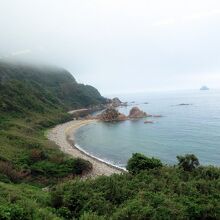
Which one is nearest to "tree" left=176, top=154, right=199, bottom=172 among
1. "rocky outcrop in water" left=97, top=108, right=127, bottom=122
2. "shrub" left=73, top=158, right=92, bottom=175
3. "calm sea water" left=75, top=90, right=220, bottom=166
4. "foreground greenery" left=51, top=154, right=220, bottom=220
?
"foreground greenery" left=51, top=154, right=220, bottom=220

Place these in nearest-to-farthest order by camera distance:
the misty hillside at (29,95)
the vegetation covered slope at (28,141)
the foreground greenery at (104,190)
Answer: the foreground greenery at (104,190)
the vegetation covered slope at (28,141)
the misty hillside at (29,95)

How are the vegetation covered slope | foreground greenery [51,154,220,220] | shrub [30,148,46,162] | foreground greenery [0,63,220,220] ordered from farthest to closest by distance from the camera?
shrub [30,148,46,162], the vegetation covered slope, foreground greenery [51,154,220,220], foreground greenery [0,63,220,220]

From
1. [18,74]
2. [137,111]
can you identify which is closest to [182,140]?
[137,111]

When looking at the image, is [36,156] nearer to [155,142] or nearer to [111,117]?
[155,142]

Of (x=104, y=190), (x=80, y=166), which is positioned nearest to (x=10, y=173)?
(x=80, y=166)

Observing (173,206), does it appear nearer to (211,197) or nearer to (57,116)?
(211,197)

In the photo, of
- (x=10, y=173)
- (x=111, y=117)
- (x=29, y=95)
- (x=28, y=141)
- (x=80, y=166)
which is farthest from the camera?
(x=111, y=117)

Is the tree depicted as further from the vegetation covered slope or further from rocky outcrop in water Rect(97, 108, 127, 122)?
rocky outcrop in water Rect(97, 108, 127, 122)

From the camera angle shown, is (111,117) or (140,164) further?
(111,117)

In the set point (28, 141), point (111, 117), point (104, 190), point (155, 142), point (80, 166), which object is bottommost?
point (155, 142)

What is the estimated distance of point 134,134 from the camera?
314 feet

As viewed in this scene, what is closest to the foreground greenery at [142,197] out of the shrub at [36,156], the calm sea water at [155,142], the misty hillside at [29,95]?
the shrub at [36,156]

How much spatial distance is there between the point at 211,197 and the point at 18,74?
529 feet

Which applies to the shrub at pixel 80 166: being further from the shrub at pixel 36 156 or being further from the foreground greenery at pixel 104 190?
the shrub at pixel 36 156
